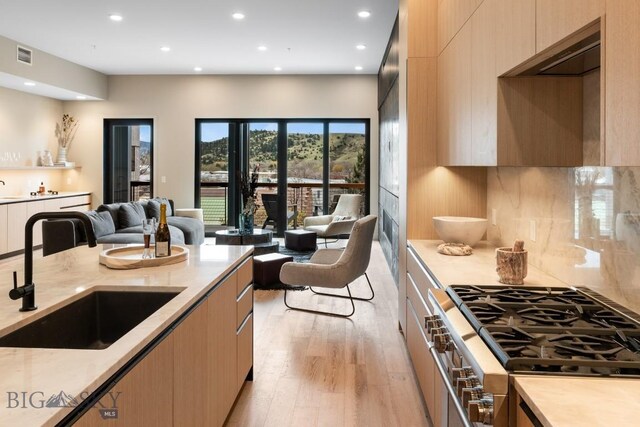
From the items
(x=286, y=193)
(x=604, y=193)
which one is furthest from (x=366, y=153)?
(x=604, y=193)

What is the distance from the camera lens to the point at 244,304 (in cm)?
287

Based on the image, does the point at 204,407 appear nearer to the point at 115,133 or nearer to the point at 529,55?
the point at 529,55

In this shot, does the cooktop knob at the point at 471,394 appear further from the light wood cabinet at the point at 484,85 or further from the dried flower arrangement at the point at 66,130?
the dried flower arrangement at the point at 66,130

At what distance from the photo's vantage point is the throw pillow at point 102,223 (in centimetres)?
623

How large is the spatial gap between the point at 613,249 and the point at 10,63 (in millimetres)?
7891

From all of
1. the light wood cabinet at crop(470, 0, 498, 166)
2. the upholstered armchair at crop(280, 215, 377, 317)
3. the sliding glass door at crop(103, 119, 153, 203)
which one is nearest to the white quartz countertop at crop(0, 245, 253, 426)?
the light wood cabinet at crop(470, 0, 498, 166)

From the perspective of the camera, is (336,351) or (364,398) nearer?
(364,398)

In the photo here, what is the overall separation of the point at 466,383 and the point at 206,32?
6357 millimetres

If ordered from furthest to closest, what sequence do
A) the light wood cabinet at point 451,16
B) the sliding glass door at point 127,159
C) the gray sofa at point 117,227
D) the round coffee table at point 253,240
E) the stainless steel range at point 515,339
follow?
1. the sliding glass door at point 127,159
2. the round coffee table at point 253,240
3. the gray sofa at point 117,227
4. the light wood cabinet at point 451,16
5. the stainless steel range at point 515,339

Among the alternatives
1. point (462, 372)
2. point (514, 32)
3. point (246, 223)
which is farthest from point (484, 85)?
point (246, 223)

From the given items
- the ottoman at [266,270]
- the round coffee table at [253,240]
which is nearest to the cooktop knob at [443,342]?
the ottoman at [266,270]

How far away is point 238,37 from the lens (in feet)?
22.8

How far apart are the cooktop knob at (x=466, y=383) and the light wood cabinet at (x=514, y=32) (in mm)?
1089

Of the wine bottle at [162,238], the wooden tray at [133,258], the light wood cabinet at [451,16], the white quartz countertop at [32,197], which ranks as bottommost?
the wooden tray at [133,258]
